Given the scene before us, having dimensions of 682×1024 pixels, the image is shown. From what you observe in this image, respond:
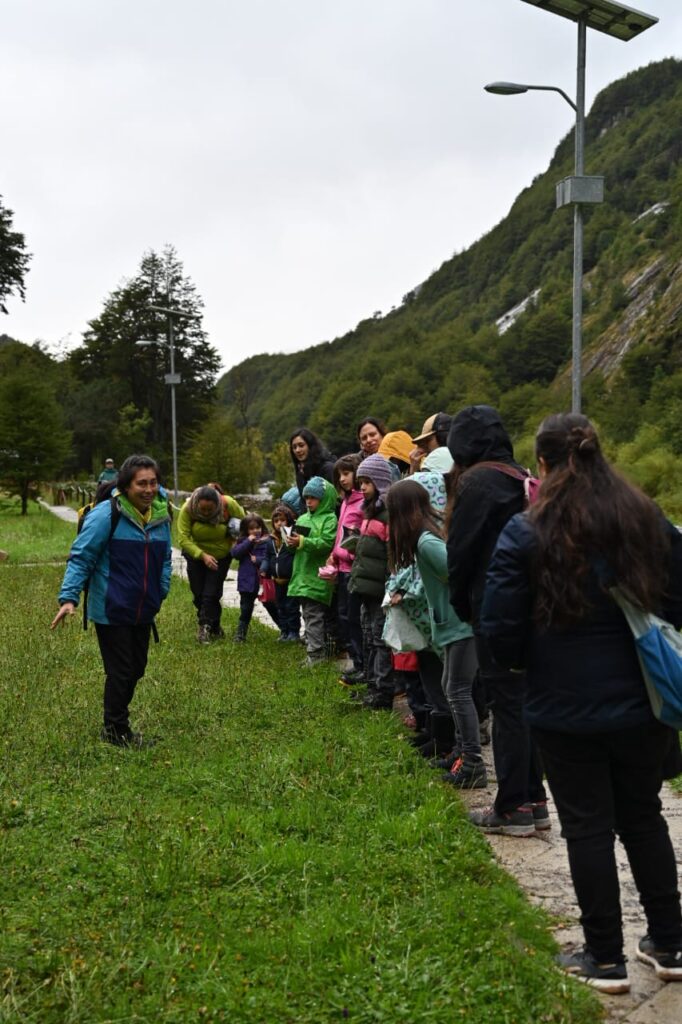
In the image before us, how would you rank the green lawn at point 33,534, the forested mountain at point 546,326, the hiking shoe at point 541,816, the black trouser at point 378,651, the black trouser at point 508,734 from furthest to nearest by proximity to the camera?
the forested mountain at point 546,326
the green lawn at point 33,534
the black trouser at point 378,651
the hiking shoe at point 541,816
the black trouser at point 508,734

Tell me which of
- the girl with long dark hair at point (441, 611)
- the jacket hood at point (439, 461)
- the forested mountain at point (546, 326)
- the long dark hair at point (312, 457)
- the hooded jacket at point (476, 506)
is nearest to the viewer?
the hooded jacket at point (476, 506)

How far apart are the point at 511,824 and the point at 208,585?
20.5 feet

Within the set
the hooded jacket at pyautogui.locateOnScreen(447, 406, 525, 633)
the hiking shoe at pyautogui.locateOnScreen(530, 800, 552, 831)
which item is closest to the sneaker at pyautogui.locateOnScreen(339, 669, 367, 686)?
the hiking shoe at pyautogui.locateOnScreen(530, 800, 552, 831)

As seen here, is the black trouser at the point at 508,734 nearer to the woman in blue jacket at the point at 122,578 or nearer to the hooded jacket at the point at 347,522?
the woman in blue jacket at the point at 122,578

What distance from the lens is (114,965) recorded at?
3.67m

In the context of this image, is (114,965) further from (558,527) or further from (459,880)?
(558,527)

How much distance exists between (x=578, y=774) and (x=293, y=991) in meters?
1.18

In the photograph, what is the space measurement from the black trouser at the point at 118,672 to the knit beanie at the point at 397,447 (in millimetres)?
2581

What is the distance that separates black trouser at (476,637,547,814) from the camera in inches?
198

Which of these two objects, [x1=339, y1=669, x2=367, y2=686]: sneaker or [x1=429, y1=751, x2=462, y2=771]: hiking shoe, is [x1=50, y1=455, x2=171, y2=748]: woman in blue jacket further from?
[x1=339, y1=669, x2=367, y2=686]: sneaker

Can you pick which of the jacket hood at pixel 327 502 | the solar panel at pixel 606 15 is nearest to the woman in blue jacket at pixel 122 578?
the jacket hood at pixel 327 502

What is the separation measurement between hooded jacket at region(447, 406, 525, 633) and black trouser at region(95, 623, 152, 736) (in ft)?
8.62

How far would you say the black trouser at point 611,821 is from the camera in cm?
358

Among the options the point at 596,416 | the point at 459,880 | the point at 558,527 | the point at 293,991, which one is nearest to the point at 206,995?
the point at 293,991
